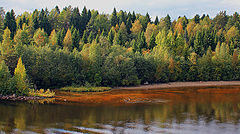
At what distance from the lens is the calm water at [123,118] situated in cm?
2541

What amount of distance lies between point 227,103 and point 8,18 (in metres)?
91.8

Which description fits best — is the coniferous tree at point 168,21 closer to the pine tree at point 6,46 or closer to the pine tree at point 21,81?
the pine tree at point 6,46

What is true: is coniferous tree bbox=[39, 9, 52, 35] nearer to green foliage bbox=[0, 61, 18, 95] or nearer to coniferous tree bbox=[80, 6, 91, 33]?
coniferous tree bbox=[80, 6, 91, 33]

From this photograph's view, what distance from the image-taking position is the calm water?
83.4 feet

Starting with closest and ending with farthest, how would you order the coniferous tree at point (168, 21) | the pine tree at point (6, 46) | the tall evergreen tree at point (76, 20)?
the pine tree at point (6, 46)
the tall evergreen tree at point (76, 20)
the coniferous tree at point (168, 21)

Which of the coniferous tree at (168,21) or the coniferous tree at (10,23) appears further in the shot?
the coniferous tree at (168,21)

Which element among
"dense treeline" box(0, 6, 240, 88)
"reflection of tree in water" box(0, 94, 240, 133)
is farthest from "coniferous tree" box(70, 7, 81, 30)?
"reflection of tree in water" box(0, 94, 240, 133)

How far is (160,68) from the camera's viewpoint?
76312mm

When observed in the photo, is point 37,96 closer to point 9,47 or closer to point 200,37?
point 9,47

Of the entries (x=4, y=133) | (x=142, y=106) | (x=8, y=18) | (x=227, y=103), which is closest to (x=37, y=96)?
(x=142, y=106)

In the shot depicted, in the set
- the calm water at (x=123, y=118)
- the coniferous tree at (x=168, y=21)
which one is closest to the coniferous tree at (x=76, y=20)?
the coniferous tree at (x=168, y=21)

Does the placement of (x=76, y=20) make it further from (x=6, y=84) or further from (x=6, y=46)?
(x=6, y=84)

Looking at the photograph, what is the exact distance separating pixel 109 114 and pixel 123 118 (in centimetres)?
298

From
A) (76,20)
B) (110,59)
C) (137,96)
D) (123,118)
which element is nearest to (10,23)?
(76,20)
